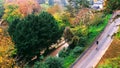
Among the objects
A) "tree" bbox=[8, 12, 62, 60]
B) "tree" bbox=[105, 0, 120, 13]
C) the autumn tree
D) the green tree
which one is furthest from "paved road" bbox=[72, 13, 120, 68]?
the green tree

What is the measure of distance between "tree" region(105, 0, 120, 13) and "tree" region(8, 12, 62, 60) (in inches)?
598

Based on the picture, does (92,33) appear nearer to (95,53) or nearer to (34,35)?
(95,53)

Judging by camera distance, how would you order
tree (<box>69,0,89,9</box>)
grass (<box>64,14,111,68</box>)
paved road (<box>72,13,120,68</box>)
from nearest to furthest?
paved road (<box>72,13,120,68</box>), grass (<box>64,14,111,68</box>), tree (<box>69,0,89,9</box>)

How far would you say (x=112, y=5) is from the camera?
57.6 metres

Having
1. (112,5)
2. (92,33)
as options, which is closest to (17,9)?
(112,5)

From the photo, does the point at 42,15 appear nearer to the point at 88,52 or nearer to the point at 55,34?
the point at 55,34

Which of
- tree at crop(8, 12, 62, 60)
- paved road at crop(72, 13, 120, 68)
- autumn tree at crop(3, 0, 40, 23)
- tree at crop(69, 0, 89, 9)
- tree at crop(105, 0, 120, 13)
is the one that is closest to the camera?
paved road at crop(72, 13, 120, 68)

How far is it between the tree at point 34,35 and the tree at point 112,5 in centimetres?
1519

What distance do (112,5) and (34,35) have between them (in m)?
21.0

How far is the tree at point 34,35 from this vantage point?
42.8 meters

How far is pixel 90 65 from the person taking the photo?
36.9 metres

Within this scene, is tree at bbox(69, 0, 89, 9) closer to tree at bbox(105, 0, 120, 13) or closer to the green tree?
tree at bbox(105, 0, 120, 13)

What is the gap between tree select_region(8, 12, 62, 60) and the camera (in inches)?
1686

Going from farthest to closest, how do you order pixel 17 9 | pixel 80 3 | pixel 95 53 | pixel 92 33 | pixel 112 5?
pixel 80 3
pixel 17 9
pixel 112 5
pixel 92 33
pixel 95 53
